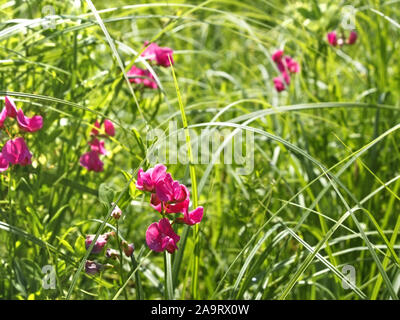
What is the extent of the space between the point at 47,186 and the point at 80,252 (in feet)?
1.21

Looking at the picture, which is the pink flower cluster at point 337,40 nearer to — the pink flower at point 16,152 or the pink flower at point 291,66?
the pink flower at point 291,66

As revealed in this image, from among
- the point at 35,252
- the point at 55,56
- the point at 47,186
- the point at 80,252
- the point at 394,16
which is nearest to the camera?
the point at 80,252

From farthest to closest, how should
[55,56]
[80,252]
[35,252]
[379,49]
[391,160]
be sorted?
1. [379,49]
2. [391,160]
3. [55,56]
4. [35,252]
5. [80,252]

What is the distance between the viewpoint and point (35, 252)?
1248mm

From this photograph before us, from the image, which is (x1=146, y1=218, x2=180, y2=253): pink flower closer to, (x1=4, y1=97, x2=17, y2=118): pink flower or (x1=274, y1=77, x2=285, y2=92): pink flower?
(x1=4, y1=97, x2=17, y2=118): pink flower

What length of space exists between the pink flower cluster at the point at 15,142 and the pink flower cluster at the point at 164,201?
265 millimetres

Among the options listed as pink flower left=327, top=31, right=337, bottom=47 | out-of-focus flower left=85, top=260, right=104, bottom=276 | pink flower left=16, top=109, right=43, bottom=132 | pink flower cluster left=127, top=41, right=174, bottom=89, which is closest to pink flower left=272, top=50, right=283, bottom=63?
pink flower left=327, top=31, right=337, bottom=47

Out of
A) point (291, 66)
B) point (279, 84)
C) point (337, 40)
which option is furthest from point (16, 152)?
point (337, 40)

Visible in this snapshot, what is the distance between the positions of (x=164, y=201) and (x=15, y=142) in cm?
33

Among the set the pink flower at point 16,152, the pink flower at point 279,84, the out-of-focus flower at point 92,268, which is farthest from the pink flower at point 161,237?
the pink flower at point 279,84

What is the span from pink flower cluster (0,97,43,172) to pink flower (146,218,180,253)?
0.30 m

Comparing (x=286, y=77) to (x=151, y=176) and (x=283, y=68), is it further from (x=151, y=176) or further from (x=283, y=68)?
(x=151, y=176)
